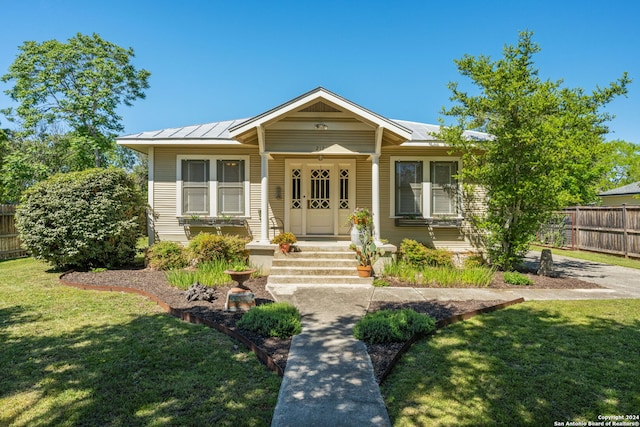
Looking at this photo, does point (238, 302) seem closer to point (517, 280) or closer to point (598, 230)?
point (517, 280)

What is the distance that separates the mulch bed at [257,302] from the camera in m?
3.71

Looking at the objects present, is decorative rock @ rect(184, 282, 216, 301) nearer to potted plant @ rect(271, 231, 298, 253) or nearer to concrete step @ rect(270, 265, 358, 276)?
concrete step @ rect(270, 265, 358, 276)

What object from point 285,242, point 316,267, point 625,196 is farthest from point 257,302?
point 625,196

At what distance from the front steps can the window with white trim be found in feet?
7.62

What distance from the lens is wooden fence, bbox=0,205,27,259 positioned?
11.1 meters

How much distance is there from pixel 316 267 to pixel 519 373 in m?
4.76

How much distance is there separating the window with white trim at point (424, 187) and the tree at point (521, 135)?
3.89ft

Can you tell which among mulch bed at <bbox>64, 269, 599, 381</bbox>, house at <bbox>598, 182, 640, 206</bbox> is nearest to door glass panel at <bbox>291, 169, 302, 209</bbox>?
mulch bed at <bbox>64, 269, 599, 381</bbox>

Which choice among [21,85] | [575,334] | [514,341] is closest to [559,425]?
[514,341]

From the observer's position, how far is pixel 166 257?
27.8 feet

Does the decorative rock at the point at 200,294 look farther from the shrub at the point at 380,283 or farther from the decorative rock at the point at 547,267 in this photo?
the decorative rock at the point at 547,267

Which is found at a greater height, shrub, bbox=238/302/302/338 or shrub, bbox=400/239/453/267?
shrub, bbox=400/239/453/267

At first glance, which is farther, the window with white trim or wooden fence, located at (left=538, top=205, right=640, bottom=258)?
wooden fence, located at (left=538, top=205, right=640, bottom=258)

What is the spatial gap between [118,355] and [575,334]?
545cm
